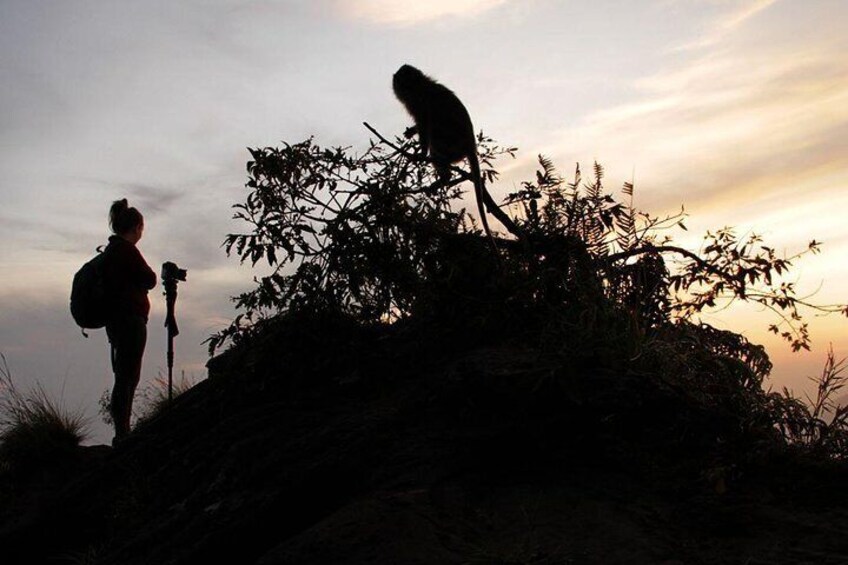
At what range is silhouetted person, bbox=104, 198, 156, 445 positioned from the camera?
7430mm

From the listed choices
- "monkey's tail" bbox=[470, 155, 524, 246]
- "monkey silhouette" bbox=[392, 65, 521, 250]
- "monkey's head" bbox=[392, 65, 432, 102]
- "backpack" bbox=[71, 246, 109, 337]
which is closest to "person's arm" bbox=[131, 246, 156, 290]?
"backpack" bbox=[71, 246, 109, 337]

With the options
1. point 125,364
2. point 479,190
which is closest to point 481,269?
point 479,190

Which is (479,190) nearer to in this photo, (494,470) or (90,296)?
(494,470)

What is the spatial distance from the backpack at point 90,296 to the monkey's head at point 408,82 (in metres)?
4.26

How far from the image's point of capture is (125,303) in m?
7.43

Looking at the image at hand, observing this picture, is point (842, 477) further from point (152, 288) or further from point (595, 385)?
point (152, 288)

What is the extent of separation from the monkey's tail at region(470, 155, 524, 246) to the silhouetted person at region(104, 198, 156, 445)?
3.47m

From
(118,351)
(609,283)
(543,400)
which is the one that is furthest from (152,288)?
(543,400)

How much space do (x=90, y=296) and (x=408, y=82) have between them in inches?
188

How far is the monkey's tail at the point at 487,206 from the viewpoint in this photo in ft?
17.8

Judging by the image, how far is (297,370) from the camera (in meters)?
5.10

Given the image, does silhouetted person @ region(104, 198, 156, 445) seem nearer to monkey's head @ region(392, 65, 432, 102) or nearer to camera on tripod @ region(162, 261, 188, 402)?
camera on tripod @ region(162, 261, 188, 402)

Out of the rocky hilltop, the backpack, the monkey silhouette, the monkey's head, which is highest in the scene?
the monkey's head

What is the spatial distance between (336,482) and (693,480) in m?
1.62
